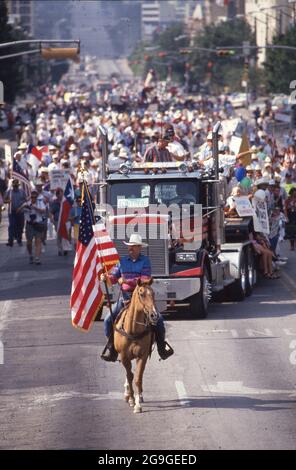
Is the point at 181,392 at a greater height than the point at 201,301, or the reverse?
the point at 201,301

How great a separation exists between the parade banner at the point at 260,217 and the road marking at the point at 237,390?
1136cm

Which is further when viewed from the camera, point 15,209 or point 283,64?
point 283,64

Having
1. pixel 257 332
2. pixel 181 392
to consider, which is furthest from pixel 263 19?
pixel 181 392

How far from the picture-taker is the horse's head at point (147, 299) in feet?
58.2

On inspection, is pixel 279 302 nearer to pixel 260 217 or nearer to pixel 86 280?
pixel 260 217

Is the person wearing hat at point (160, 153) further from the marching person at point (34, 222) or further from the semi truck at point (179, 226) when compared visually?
the marching person at point (34, 222)

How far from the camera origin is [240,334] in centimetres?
2477

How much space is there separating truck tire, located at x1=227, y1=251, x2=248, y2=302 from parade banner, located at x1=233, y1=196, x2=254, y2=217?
1241 mm

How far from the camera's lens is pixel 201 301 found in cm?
2650

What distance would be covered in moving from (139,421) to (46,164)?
32807 millimetres

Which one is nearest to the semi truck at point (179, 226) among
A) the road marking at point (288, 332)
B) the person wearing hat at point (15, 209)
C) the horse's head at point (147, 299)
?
the road marking at point (288, 332)

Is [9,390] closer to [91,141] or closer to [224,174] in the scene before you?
[224,174]

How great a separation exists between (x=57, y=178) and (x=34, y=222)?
17.2 ft
